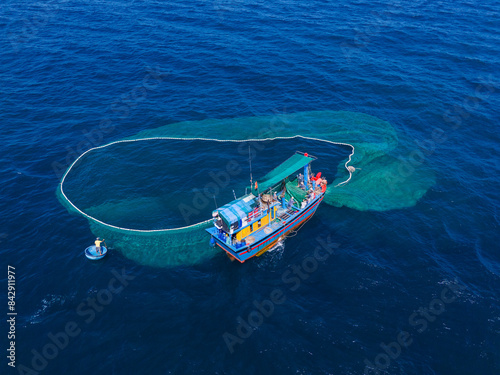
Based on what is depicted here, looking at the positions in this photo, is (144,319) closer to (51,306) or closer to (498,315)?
(51,306)

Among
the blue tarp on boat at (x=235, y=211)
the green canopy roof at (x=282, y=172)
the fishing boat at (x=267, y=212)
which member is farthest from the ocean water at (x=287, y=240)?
the green canopy roof at (x=282, y=172)

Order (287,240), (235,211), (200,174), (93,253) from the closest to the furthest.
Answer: (235,211), (93,253), (287,240), (200,174)

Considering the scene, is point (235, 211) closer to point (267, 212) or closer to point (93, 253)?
point (267, 212)

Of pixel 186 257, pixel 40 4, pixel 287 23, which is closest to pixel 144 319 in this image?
pixel 186 257

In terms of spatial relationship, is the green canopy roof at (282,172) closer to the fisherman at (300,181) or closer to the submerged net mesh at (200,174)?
the fisherman at (300,181)

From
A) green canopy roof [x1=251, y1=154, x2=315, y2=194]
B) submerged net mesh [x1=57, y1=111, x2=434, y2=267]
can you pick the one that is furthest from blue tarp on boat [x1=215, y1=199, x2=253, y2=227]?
submerged net mesh [x1=57, y1=111, x2=434, y2=267]

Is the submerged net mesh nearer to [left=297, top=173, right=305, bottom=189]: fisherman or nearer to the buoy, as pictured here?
the buoy

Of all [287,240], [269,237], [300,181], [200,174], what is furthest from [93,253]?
[300,181]
